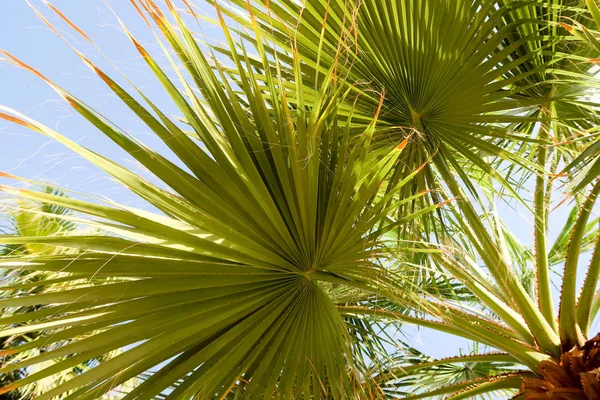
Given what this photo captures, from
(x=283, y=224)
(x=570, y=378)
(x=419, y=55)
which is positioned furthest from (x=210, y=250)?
(x=570, y=378)

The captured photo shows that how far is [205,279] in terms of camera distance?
4.58ft

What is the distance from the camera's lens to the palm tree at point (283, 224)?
1.34 meters

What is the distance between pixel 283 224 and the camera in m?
1.43

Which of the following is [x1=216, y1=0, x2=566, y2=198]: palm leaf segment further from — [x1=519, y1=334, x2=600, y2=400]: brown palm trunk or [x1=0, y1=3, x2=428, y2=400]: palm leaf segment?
[x1=519, y1=334, x2=600, y2=400]: brown palm trunk

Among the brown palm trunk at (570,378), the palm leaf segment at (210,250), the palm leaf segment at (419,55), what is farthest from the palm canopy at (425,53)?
the brown palm trunk at (570,378)

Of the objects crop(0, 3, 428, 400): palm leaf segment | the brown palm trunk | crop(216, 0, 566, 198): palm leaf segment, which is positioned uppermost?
crop(216, 0, 566, 198): palm leaf segment

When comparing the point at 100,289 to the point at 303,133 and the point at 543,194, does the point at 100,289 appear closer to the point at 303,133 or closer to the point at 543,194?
the point at 303,133

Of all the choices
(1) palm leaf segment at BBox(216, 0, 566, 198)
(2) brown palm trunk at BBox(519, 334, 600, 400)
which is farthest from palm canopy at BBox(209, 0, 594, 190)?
(2) brown palm trunk at BBox(519, 334, 600, 400)

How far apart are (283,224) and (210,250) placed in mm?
206

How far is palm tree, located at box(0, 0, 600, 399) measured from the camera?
4.39 feet

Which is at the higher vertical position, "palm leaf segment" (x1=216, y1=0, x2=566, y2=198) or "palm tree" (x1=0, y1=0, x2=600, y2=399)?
"palm leaf segment" (x1=216, y1=0, x2=566, y2=198)

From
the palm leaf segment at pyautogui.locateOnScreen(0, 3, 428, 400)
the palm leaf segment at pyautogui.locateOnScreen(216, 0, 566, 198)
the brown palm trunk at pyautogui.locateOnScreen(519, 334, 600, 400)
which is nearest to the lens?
the palm leaf segment at pyautogui.locateOnScreen(0, 3, 428, 400)

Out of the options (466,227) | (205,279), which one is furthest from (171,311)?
(466,227)

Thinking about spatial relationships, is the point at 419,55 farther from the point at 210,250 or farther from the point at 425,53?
the point at 210,250
